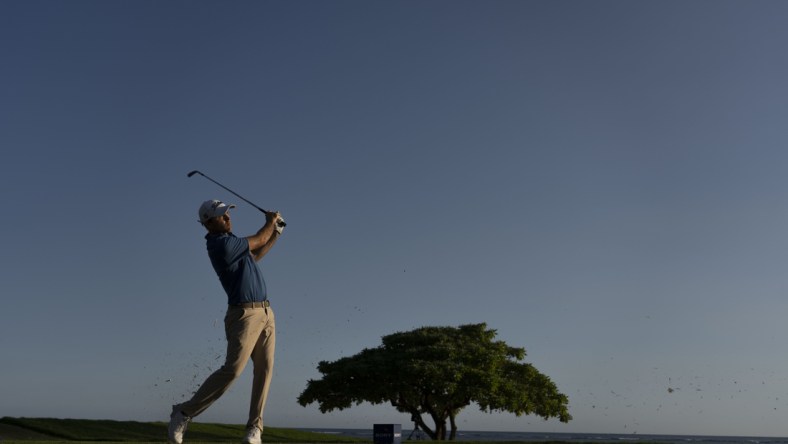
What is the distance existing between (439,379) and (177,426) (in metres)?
36.8

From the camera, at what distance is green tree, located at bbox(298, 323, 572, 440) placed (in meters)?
47.2

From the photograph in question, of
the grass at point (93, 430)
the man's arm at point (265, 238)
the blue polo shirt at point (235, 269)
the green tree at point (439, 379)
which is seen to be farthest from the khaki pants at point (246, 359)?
the grass at point (93, 430)

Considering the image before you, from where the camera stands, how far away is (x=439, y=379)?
46.8 metres

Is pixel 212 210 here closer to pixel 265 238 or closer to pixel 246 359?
pixel 265 238

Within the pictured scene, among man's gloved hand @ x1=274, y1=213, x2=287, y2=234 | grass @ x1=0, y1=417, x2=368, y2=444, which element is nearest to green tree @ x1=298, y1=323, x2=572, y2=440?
grass @ x1=0, y1=417, x2=368, y2=444

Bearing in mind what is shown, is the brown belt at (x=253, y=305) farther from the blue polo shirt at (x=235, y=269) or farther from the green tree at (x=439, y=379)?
the green tree at (x=439, y=379)

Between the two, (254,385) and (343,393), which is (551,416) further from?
(254,385)

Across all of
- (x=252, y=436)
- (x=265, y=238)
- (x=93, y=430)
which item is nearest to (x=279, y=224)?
(x=265, y=238)

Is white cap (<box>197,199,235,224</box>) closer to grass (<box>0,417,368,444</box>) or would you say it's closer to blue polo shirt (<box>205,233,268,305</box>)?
blue polo shirt (<box>205,233,268,305</box>)

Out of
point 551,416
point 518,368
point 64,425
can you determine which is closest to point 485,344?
point 518,368

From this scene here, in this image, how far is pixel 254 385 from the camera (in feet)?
36.0

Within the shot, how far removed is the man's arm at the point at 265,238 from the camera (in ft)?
36.9

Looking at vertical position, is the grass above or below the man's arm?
below

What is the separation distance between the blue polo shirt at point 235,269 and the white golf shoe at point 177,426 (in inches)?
63.9
